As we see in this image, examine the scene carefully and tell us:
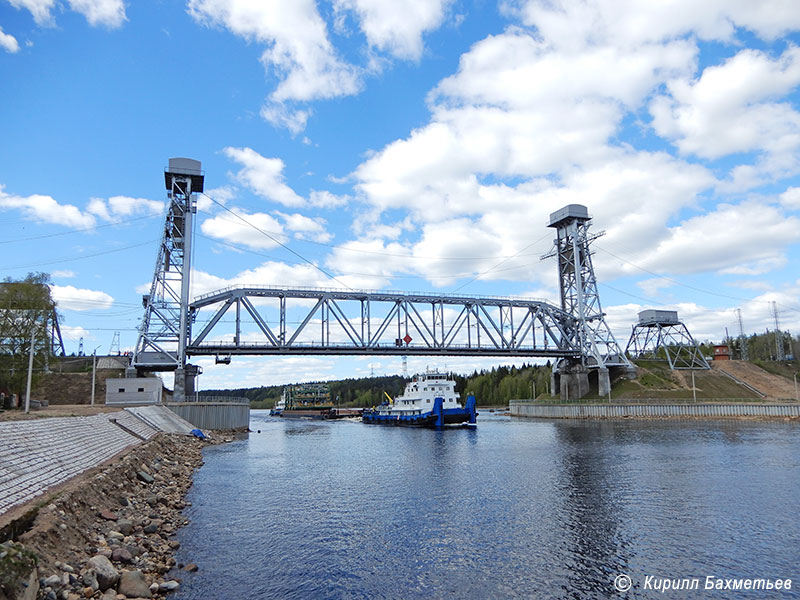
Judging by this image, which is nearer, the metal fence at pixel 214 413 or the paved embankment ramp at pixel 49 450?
the paved embankment ramp at pixel 49 450

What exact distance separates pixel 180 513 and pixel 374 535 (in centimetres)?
969

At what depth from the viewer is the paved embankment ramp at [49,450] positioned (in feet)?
56.7

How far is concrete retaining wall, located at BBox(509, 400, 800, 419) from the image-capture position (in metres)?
74.7

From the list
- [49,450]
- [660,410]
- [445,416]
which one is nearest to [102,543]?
[49,450]

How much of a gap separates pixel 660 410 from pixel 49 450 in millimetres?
84214

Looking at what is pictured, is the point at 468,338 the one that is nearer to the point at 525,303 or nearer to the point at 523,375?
the point at 525,303

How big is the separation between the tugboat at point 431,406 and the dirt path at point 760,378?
51.9 m

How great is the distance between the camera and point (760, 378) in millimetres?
99750

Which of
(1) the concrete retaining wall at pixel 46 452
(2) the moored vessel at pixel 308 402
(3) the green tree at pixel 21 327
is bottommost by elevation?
(2) the moored vessel at pixel 308 402

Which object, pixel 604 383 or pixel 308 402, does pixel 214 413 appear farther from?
pixel 308 402

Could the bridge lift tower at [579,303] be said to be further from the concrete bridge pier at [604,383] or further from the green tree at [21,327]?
the green tree at [21,327]

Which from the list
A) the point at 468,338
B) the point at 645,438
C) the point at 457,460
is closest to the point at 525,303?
the point at 468,338

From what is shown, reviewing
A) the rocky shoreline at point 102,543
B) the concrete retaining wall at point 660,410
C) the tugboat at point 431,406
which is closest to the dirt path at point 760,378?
the concrete retaining wall at point 660,410

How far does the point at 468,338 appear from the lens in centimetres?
9794
